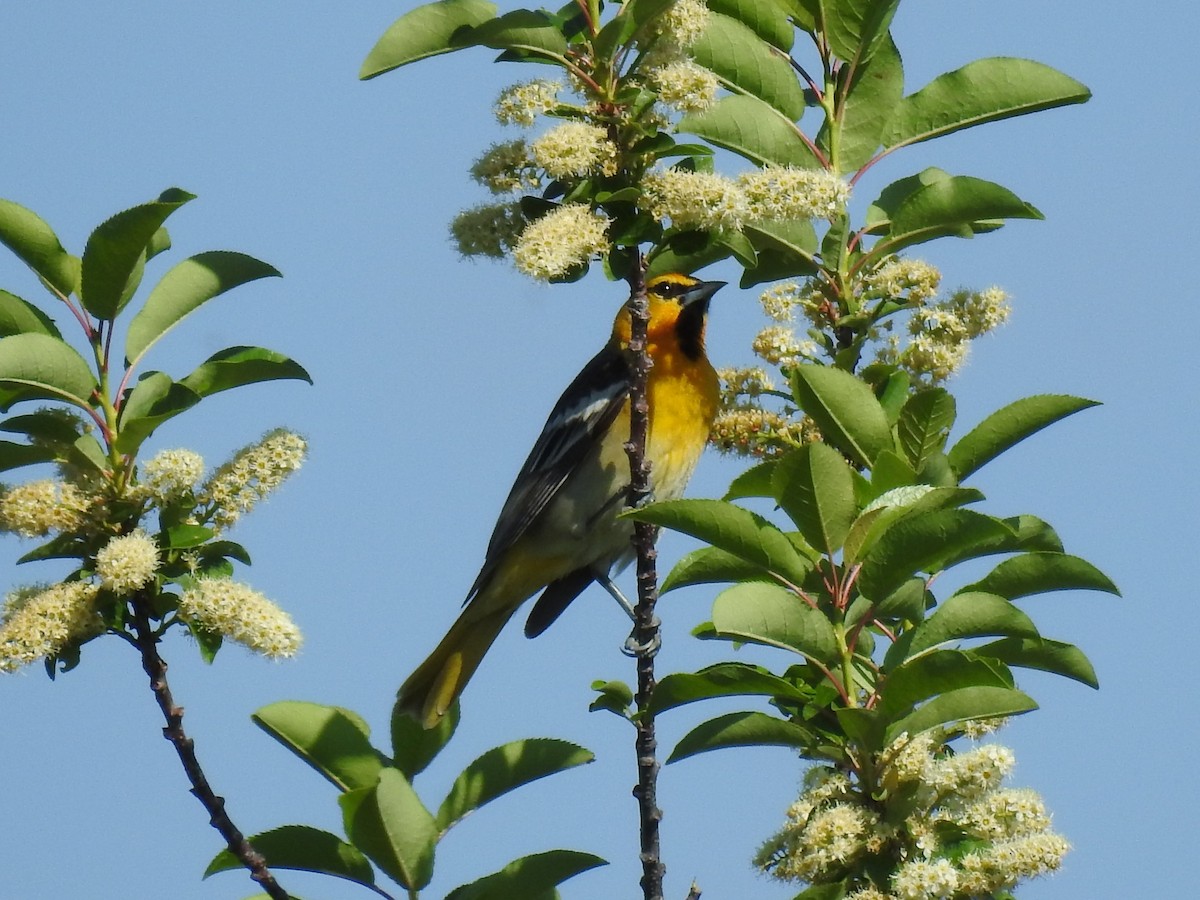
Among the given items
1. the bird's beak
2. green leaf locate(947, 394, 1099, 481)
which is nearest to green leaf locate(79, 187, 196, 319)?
green leaf locate(947, 394, 1099, 481)

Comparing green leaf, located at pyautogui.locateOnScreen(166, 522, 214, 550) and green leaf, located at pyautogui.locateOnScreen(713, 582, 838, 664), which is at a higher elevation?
green leaf, located at pyautogui.locateOnScreen(166, 522, 214, 550)

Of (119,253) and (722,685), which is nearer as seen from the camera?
(722,685)

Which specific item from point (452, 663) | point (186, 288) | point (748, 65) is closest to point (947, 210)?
point (748, 65)

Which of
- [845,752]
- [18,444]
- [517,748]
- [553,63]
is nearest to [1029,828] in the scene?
[845,752]

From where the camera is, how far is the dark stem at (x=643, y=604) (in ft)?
9.66

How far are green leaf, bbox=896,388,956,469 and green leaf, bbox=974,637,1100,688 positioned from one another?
40cm

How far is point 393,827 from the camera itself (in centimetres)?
278

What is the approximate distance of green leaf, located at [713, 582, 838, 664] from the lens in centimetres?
282

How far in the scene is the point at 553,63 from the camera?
10.2 ft

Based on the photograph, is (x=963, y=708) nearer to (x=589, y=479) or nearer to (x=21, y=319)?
(x=21, y=319)

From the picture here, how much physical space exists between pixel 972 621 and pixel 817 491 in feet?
1.33

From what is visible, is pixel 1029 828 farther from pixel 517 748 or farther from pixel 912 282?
pixel 912 282

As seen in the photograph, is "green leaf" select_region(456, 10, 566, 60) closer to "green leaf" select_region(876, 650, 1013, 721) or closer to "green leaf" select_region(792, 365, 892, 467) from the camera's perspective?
"green leaf" select_region(792, 365, 892, 467)

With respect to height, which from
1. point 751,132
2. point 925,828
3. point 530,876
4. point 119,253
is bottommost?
point 530,876
